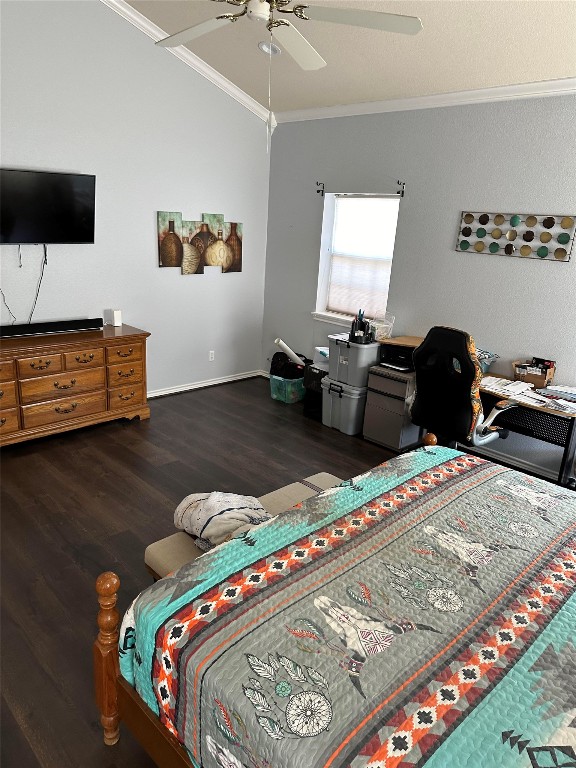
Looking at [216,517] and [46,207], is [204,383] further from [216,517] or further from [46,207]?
[216,517]

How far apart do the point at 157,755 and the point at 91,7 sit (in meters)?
4.64

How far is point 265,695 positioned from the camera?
118 cm

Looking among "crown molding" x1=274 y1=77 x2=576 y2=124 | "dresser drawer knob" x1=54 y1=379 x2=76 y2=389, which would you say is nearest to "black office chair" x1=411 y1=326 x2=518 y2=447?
"crown molding" x1=274 y1=77 x2=576 y2=124

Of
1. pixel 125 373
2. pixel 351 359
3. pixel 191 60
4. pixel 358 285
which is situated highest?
pixel 191 60

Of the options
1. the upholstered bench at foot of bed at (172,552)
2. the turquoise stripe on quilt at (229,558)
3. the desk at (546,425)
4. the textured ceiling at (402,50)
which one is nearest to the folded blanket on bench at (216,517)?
the upholstered bench at foot of bed at (172,552)

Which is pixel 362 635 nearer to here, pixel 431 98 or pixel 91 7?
pixel 431 98

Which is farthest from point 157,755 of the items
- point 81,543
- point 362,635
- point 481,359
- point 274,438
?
point 481,359

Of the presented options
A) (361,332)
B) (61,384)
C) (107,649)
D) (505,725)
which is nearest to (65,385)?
(61,384)

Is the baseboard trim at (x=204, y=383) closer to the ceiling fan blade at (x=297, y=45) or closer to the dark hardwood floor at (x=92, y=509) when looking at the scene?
the dark hardwood floor at (x=92, y=509)

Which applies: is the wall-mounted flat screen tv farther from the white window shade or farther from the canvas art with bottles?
the white window shade

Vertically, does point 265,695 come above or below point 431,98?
below

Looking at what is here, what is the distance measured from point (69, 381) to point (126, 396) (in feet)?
1.68

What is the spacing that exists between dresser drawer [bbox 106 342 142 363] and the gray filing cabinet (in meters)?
1.89

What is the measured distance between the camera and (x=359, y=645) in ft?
4.37
